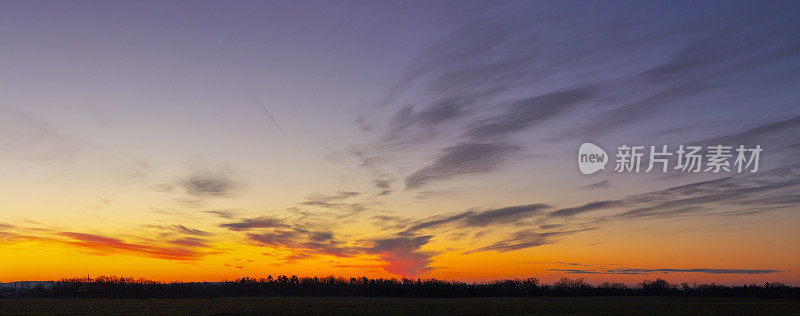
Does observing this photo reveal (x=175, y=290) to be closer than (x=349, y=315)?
No

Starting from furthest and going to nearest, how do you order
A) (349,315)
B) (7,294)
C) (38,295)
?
(38,295) → (7,294) → (349,315)

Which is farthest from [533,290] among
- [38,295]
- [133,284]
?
[38,295]

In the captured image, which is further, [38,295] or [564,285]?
[564,285]

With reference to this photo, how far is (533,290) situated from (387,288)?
4677 centimetres

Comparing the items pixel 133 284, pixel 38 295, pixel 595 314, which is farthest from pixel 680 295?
pixel 38 295

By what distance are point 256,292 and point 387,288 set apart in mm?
41750

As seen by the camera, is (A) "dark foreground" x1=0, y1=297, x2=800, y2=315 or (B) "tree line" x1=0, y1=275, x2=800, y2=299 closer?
(A) "dark foreground" x1=0, y1=297, x2=800, y2=315

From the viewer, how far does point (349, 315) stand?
210 feet

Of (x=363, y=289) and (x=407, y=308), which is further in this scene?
(x=363, y=289)

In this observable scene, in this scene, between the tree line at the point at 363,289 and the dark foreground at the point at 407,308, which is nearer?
the dark foreground at the point at 407,308

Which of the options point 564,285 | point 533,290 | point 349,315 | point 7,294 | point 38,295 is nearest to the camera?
point 349,315

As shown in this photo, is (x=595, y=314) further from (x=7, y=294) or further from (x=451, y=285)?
(x=7, y=294)

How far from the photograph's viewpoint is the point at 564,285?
575 feet

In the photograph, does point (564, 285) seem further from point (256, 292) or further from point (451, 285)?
point (256, 292)
